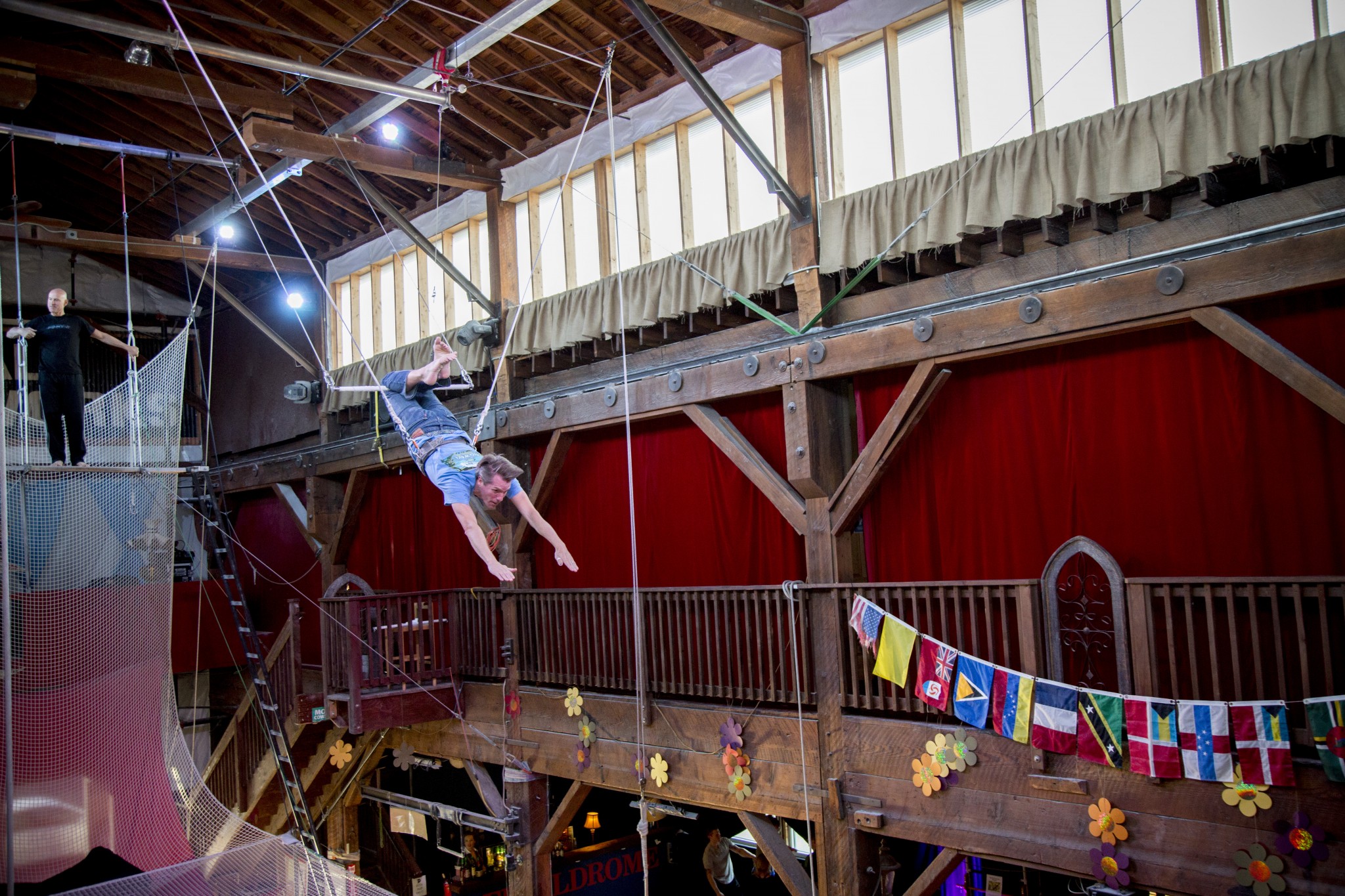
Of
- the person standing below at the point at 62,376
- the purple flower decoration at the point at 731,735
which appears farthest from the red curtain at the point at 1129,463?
the person standing below at the point at 62,376

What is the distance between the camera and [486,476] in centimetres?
689

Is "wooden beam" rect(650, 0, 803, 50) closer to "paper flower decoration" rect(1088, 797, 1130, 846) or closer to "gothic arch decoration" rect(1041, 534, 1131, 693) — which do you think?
"gothic arch decoration" rect(1041, 534, 1131, 693)

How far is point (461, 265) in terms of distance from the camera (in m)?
12.7

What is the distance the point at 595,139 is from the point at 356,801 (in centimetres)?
924

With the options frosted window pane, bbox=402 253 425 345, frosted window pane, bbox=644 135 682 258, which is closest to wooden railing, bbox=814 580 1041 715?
frosted window pane, bbox=644 135 682 258

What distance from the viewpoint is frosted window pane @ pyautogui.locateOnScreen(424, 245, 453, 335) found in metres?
12.9

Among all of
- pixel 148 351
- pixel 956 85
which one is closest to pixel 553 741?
pixel 956 85

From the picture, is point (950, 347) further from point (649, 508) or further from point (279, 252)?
point (279, 252)

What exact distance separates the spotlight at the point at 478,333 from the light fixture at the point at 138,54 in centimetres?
356

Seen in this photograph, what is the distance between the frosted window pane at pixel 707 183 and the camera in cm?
948

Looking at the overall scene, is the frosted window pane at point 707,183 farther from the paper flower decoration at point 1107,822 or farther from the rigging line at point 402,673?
the paper flower decoration at point 1107,822

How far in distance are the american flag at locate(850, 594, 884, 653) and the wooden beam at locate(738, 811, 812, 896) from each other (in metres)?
1.82

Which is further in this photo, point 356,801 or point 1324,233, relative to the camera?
point 356,801

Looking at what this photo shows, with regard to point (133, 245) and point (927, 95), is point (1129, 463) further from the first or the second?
point (133, 245)
